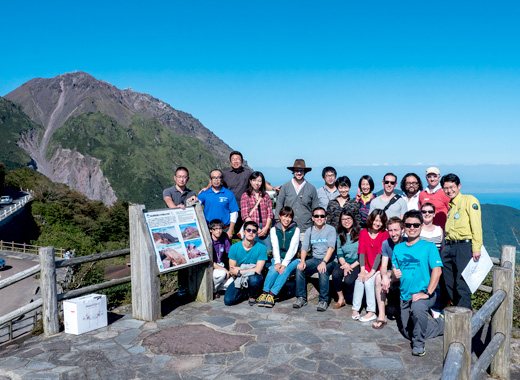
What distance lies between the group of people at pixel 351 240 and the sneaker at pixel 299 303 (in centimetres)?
2

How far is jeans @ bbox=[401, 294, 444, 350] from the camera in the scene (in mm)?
4688

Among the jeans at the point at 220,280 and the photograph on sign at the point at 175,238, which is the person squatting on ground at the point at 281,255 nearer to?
the jeans at the point at 220,280

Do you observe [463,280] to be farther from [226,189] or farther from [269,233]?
[226,189]

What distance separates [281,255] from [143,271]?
228 cm

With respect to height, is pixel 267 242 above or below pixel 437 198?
below

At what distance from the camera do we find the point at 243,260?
6785mm

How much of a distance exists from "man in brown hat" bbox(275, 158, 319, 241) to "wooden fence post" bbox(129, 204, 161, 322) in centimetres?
247

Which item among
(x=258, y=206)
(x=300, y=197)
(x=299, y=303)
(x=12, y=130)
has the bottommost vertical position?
(x=299, y=303)

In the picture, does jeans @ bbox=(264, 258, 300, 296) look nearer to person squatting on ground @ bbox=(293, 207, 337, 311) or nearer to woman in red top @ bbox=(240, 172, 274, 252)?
person squatting on ground @ bbox=(293, 207, 337, 311)

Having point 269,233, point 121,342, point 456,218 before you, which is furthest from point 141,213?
point 456,218

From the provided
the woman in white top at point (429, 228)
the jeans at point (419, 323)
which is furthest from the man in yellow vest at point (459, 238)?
the jeans at point (419, 323)

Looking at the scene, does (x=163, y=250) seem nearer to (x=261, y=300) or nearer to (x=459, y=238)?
(x=261, y=300)

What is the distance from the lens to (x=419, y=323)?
469cm

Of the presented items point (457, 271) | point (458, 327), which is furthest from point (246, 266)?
point (458, 327)
